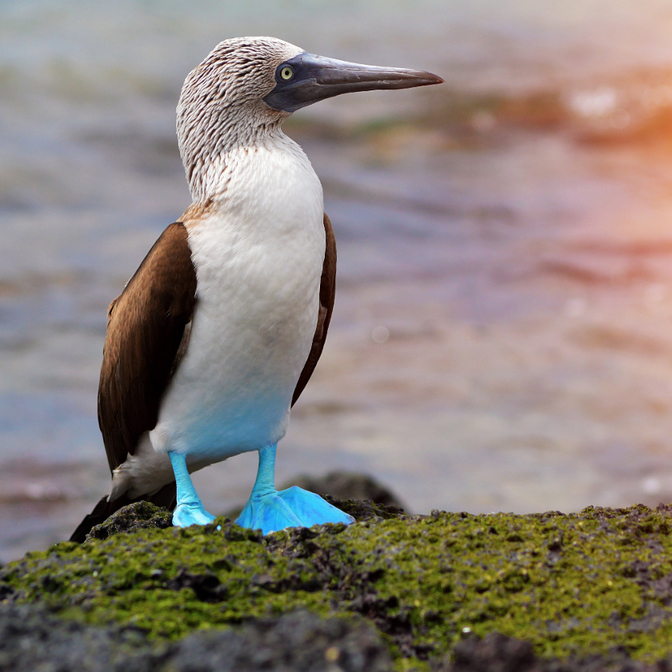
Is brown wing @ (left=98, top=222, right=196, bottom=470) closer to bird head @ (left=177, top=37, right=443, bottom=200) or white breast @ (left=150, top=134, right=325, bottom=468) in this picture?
white breast @ (left=150, top=134, right=325, bottom=468)

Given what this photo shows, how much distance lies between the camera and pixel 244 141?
398cm

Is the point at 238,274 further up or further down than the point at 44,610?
further up

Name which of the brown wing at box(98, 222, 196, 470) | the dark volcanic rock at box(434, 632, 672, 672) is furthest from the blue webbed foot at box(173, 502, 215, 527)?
the dark volcanic rock at box(434, 632, 672, 672)

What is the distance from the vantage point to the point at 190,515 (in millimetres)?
3953

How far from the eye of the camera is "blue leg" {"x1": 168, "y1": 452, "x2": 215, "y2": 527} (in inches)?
154

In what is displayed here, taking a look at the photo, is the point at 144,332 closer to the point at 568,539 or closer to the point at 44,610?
the point at 44,610

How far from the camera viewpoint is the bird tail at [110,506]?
171 inches

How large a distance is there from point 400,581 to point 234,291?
1590mm

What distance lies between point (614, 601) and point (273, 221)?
211 centimetres

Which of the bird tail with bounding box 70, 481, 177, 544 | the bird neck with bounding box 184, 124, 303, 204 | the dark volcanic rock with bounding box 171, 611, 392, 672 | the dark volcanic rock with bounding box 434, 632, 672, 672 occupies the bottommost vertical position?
the bird tail with bounding box 70, 481, 177, 544

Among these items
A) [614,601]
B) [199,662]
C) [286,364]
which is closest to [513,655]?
[614,601]

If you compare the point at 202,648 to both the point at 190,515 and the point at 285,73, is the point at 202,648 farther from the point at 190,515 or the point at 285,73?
the point at 285,73

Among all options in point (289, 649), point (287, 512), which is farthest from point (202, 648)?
point (287, 512)

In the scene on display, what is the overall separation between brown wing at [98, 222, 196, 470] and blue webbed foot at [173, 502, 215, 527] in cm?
48
